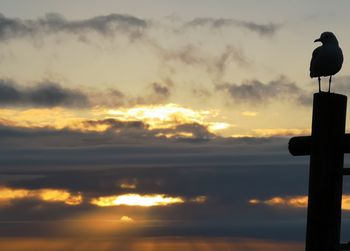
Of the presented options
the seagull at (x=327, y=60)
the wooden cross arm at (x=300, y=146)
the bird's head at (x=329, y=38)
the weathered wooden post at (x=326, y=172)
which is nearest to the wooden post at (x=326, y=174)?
the weathered wooden post at (x=326, y=172)

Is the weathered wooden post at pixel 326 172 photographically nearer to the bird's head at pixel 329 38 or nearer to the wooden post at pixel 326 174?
the wooden post at pixel 326 174

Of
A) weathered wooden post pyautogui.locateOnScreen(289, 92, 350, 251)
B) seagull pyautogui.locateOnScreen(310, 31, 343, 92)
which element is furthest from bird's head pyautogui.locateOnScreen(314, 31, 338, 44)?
weathered wooden post pyautogui.locateOnScreen(289, 92, 350, 251)

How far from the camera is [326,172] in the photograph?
237 inches

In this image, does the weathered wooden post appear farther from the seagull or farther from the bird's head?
the bird's head

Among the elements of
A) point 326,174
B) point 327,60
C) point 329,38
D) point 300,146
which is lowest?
point 326,174

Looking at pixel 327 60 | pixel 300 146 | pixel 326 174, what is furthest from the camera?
pixel 327 60

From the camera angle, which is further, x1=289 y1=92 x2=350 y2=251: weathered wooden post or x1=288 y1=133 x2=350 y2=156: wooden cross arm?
x1=288 y1=133 x2=350 y2=156: wooden cross arm

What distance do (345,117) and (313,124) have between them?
35 cm

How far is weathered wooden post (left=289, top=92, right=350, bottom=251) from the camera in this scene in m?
5.95

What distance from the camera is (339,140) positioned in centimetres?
606

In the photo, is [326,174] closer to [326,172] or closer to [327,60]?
[326,172]

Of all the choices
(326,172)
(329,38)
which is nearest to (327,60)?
(329,38)

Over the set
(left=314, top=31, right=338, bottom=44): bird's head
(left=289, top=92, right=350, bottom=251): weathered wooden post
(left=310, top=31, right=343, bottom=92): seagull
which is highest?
(left=314, top=31, right=338, bottom=44): bird's head

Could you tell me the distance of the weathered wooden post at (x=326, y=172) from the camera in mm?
5945
